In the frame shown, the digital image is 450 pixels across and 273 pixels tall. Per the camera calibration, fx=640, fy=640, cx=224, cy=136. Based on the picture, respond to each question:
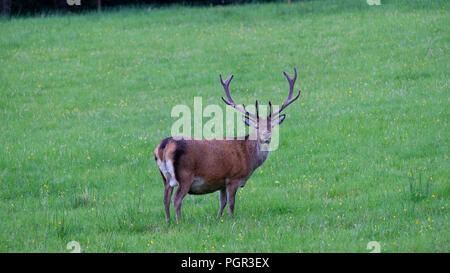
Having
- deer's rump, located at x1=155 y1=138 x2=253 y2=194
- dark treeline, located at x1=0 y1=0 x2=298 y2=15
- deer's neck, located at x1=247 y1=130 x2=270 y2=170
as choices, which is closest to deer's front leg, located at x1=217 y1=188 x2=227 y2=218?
deer's rump, located at x1=155 y1=138 x2=253 y2=194

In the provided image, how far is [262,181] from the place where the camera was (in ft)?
38.6

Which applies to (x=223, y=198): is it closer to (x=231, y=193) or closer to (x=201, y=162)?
(x=231, y=193)

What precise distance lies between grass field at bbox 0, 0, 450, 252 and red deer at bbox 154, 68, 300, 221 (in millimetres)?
457

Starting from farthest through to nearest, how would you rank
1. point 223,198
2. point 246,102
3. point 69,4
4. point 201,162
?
point 69,4, point 246,102, point 223,198, point 201,162

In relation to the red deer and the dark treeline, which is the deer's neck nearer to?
the red deer

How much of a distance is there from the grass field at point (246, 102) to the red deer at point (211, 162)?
0.46 m

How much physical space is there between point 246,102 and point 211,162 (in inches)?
284

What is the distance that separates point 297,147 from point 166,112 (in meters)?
4.39

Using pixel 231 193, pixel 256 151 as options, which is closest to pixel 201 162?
pixel 231 193

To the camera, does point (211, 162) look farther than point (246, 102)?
No

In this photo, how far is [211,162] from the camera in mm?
9562

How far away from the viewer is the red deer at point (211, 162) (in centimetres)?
934

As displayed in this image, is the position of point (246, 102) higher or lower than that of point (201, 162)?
lower

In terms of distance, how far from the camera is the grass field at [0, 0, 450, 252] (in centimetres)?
902
